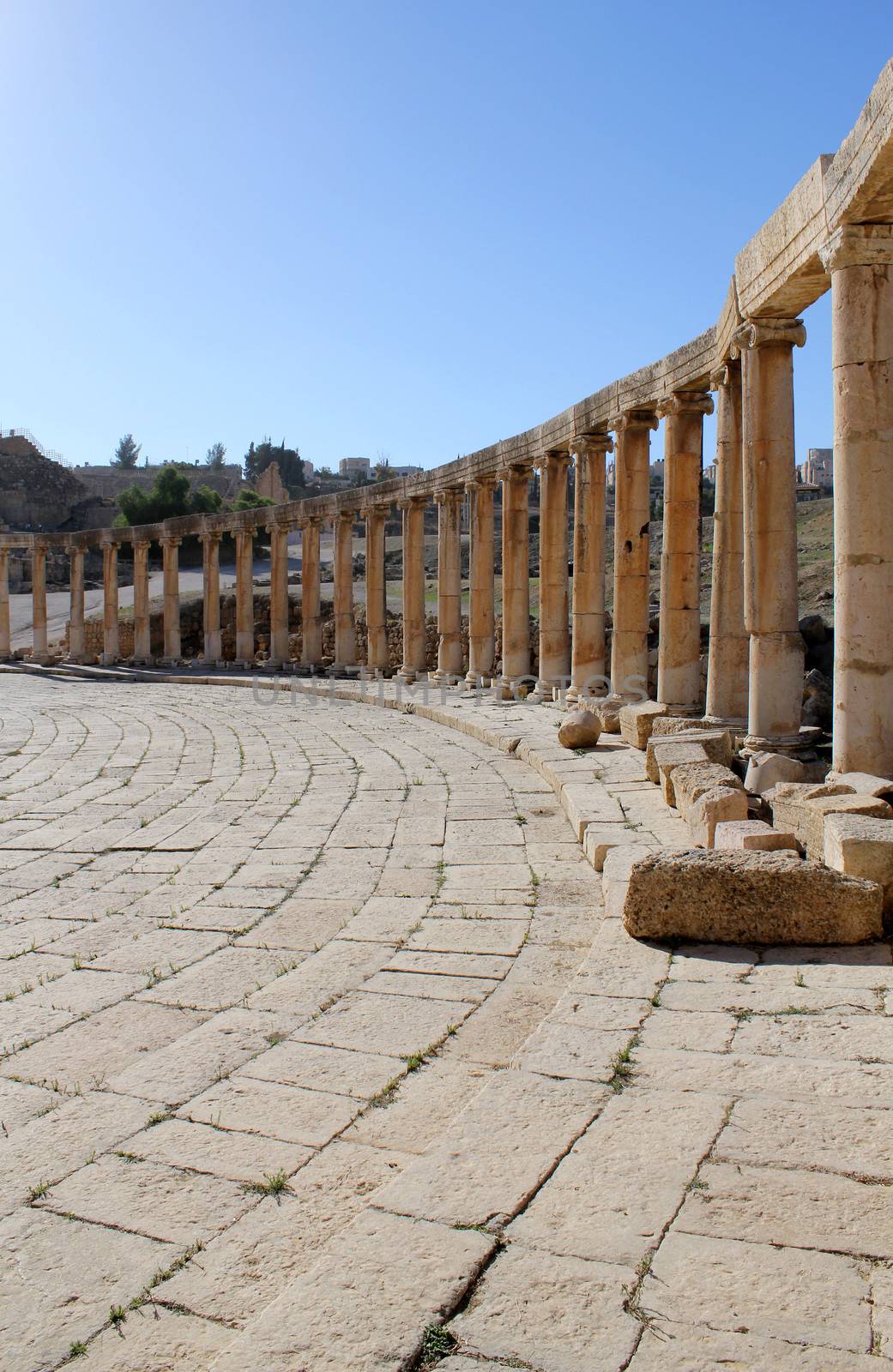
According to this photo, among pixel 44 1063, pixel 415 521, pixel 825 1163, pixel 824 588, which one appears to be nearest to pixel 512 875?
pixel 44 1063

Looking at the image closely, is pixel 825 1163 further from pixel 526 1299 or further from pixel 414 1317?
pixel 414 1317

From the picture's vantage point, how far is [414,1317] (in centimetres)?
263

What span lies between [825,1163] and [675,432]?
11.2 meters

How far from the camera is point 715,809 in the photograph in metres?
6.97

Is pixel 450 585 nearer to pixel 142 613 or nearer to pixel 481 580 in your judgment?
pixel 481 580

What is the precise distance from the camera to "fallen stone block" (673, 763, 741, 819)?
7.62 metres

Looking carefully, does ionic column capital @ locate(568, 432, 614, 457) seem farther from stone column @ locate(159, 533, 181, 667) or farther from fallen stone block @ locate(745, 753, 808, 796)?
stone column @ locate(159, 533, 181, 667)

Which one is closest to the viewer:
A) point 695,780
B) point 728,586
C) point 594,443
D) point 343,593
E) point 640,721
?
point 695,780

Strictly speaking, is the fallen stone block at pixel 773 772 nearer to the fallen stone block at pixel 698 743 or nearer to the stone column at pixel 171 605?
the fallen stone block at pixel 698 743

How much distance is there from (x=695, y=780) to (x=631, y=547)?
24.3 ft

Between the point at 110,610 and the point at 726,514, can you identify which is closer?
the point at 726,514

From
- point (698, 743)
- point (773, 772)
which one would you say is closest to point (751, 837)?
point (773, 772)

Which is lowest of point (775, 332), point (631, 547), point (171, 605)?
point (171, 605)

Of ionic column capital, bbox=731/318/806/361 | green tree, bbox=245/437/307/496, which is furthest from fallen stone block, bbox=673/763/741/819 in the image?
green tree, bbox=245/437/307/496
